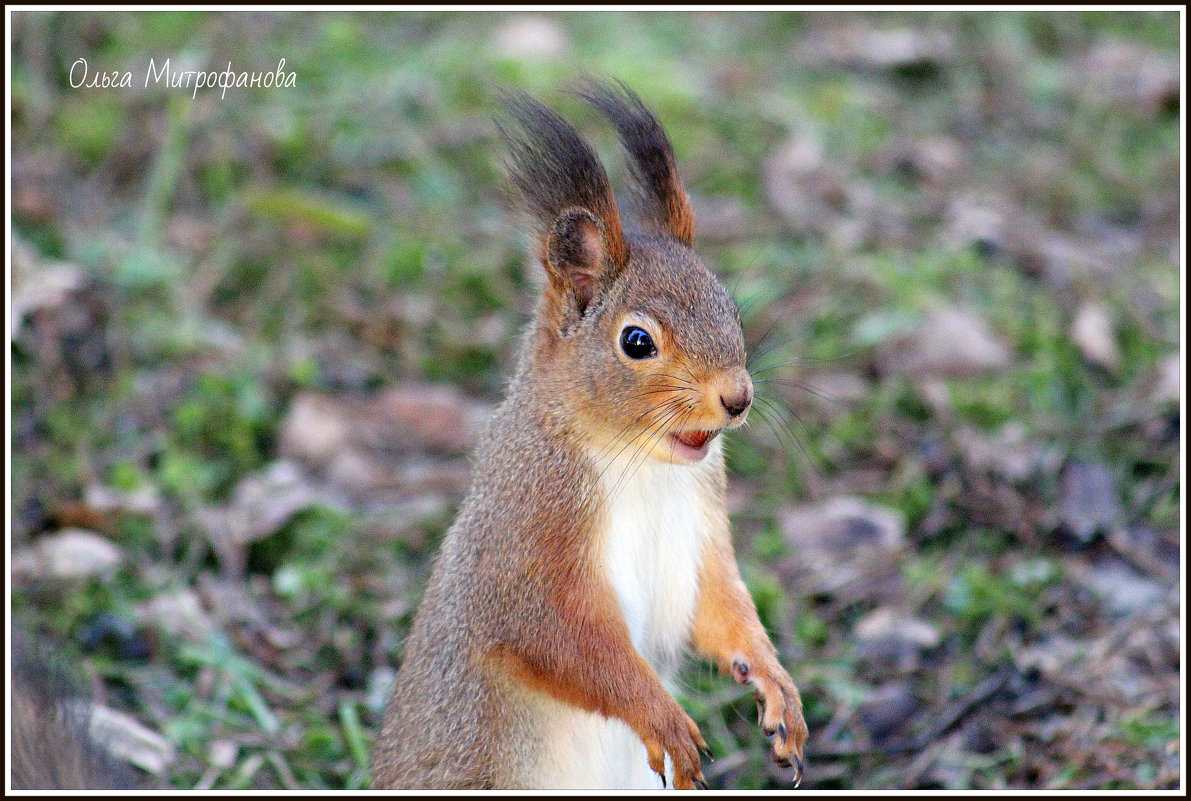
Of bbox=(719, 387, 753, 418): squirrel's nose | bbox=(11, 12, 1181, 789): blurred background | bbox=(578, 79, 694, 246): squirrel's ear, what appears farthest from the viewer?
bbox=(11, 12, 1181, 789): blurred background

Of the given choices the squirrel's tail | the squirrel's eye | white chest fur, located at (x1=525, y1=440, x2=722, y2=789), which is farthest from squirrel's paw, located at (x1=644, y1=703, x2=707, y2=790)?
the squirrel's tail

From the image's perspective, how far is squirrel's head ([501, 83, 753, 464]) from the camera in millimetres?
2250

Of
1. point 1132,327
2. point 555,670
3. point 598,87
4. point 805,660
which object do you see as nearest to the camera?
point 555,670

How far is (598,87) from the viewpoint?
2.45 m

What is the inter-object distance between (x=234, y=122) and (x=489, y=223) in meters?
1.16

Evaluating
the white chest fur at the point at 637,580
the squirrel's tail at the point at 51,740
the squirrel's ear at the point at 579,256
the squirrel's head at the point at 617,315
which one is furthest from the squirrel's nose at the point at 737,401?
the squirrel's tail at the point at 51,740

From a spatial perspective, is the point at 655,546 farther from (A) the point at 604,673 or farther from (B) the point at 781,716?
(B) the point at 781,716

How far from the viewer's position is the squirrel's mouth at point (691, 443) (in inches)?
89.4

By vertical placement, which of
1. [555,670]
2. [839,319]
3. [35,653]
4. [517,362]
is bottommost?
[35,653]

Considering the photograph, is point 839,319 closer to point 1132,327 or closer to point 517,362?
point 1132,327

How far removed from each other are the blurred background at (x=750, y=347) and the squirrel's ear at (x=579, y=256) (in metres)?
0.27

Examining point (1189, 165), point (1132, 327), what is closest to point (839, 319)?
point (1132, 327)

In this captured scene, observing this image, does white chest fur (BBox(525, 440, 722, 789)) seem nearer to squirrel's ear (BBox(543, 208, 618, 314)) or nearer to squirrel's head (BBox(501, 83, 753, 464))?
squirrel's head (BBox(501, 83, 753, 464))

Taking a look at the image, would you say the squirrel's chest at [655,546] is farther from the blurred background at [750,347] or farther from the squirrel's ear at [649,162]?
the squirrel's ear at [649,162]
